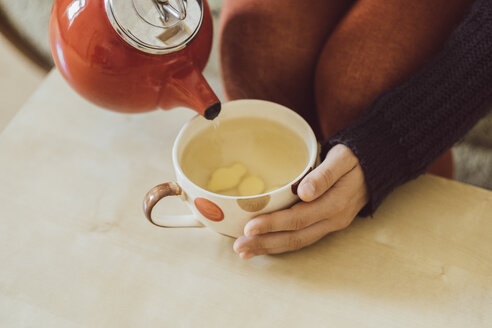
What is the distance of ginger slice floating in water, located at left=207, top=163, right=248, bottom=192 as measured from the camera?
510 millimetres

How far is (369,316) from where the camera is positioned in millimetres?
468

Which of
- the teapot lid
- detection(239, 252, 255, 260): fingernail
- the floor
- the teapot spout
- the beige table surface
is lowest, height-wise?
the floor

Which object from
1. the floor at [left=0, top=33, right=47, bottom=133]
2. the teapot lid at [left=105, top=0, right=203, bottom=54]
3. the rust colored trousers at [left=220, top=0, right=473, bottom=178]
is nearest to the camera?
the teapot lid at [left=105, top=0, right=203, bottom=54]

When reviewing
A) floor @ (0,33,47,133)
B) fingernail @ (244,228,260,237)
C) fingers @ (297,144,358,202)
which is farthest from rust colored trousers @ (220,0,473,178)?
floor @ (0,33,47,133)

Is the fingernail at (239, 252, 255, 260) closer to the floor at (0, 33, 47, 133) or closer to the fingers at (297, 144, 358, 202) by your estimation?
the fingers at (297, 144, 358, 202)

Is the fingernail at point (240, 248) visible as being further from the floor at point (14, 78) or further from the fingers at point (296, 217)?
the floor at point (14, 78)

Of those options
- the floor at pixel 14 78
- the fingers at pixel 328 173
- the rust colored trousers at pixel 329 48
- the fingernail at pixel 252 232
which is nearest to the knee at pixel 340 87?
the rust colored trousers at pixel 329 48

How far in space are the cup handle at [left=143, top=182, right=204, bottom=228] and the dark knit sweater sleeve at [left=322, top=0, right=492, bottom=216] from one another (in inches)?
6.4

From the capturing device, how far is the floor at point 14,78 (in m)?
1.25

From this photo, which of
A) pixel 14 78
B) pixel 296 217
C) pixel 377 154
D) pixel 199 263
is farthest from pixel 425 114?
pixel 14 78

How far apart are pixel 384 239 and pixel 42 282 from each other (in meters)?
0.36

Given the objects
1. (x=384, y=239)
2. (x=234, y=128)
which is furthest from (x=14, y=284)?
(x=384, y=239)

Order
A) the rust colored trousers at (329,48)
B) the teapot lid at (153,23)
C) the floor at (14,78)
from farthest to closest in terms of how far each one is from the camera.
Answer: the floor at (14,78) < the rust colored trousers at (329,48) < the teapot lid at (153,23)

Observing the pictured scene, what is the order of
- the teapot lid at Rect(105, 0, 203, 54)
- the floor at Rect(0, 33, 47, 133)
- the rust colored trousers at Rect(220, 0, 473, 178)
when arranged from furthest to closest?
the floor at Rect(0, 33, 47, 133) → the rust colored trousers at Rect(220, 0, 473, 178) → the teapot lid at Rect(105, 0, 203, 54)
